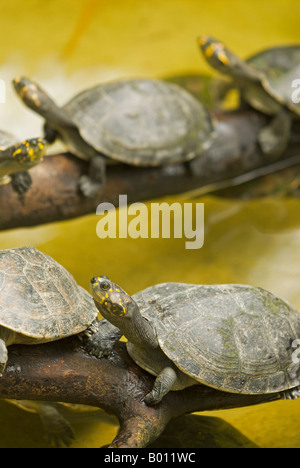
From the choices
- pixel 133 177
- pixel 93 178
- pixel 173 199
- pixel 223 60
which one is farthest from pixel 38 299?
pixel 223 60

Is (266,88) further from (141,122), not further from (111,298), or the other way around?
(111,298)

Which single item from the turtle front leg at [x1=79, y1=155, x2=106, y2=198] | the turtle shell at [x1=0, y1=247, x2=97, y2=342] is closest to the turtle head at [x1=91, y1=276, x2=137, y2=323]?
the turtle shell at [x1=0, y1=247, x2=97, y2=342]

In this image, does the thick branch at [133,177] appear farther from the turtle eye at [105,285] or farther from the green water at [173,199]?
the turtle eye at [105,285]

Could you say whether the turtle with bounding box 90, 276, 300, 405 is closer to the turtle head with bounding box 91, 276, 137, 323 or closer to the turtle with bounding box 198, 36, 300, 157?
the turtle head with bounding box 91, 276, 137, 323

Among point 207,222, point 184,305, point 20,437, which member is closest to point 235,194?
point 207,222

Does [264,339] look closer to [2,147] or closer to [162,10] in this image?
[2,147]

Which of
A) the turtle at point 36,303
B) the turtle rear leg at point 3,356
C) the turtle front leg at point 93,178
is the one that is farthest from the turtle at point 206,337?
the turtle front leg at point 93,178
